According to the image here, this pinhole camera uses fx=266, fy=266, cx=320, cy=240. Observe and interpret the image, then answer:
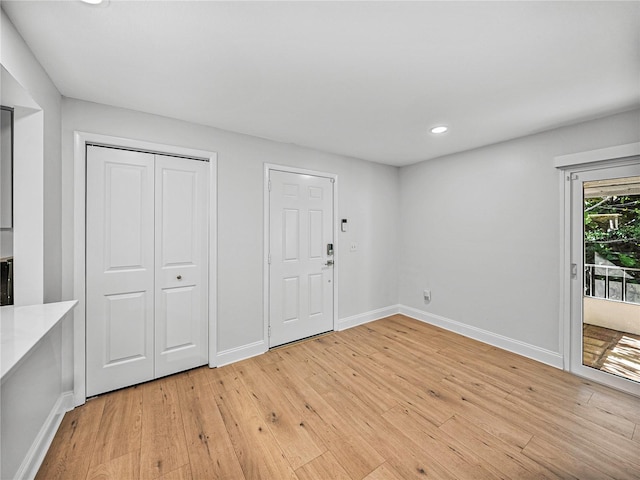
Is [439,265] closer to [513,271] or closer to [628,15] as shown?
[513,271]

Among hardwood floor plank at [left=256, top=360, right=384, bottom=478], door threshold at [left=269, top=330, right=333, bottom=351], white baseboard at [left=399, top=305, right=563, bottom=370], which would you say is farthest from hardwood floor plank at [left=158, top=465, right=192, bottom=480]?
white baseboard at [left=399, top=305, right=563, bottom=370]

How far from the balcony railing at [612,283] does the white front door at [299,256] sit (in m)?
2.62

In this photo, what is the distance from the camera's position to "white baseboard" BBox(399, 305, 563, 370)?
2703mm

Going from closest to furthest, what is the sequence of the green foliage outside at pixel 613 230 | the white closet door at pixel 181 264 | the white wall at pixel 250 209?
A: 1. the white wall at pixel 250 209
2. the green foliage outside at pixel 613 230
3. the white closet door at pixel 181 264

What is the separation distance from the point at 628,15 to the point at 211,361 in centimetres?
366

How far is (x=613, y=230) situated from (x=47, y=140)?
14.8ft

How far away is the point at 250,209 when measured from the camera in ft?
9.38

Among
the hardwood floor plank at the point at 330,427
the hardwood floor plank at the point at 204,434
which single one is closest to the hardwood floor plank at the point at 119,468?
the hardwood floor plank at the point at 204,434

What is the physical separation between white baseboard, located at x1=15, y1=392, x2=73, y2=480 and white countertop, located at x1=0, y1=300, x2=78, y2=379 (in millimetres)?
752

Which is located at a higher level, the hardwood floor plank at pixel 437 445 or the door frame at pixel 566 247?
the door frame at pixel 566 247

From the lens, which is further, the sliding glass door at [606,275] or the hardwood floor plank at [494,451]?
the sliding glass door at [606,275]

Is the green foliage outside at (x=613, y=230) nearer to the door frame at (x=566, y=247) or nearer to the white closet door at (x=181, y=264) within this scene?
the door frame at (x=566, y=247)

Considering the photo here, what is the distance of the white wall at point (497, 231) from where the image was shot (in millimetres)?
2674

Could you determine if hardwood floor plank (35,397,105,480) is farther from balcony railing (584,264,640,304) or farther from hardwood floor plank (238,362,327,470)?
balcony railing (584,264,640,304)
